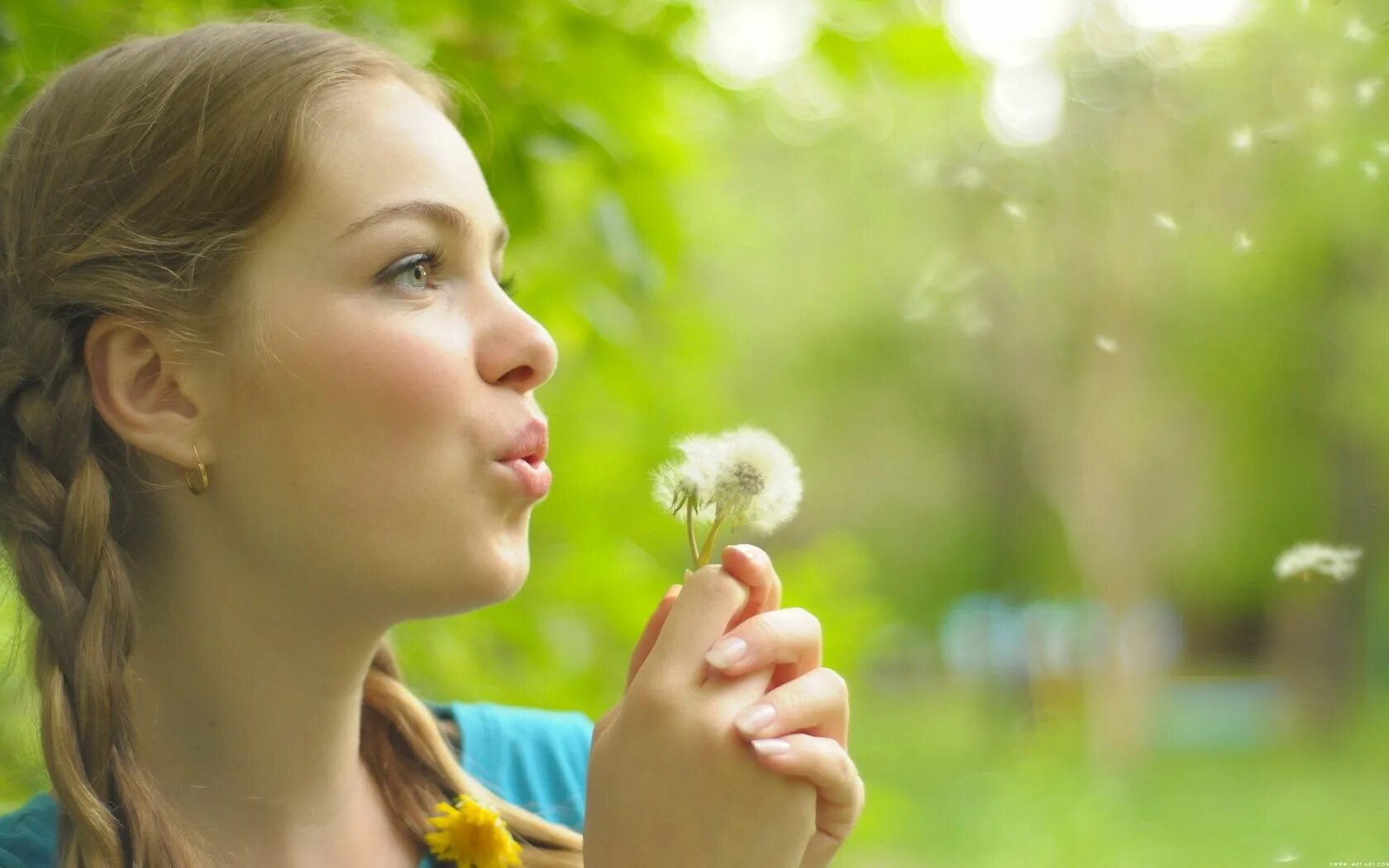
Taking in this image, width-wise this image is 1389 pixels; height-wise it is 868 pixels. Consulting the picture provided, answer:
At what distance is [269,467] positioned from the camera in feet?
2.44

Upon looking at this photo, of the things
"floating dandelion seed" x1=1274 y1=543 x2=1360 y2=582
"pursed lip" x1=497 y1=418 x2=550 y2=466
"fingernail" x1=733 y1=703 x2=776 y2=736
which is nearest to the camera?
"fingernail" x1=733 y1=703 x2=776 y2=736

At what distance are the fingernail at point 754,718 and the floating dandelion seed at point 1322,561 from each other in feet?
1.64

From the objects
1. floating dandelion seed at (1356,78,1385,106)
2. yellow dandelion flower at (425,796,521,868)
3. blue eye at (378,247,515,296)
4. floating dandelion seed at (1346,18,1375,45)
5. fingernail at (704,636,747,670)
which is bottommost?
yellow dandelion flower at (425,796,521,868)

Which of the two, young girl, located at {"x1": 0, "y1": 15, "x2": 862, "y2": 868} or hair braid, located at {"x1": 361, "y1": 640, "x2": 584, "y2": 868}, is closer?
young girl, located at {"x1": 0, "y1": 15, "x2": 862, "y2": 868}

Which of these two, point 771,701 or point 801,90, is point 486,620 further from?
point 801,90

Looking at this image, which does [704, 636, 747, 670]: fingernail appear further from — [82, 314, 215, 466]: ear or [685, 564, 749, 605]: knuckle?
[82, 314, 215, 466]: ear

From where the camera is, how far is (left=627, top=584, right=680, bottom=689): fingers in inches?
27.8

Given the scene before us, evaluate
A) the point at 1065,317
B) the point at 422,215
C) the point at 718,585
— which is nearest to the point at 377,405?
the point at 422,215

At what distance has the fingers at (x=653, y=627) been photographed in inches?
27.8

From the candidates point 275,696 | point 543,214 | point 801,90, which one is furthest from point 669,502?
point 801,90

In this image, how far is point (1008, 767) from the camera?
178 centimetres

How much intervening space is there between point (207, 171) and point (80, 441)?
207mm

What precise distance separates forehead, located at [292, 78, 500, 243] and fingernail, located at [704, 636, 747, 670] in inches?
13.7

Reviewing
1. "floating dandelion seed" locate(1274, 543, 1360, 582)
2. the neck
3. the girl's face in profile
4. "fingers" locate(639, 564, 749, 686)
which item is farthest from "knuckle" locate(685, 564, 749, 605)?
"floating dandelion seed" locate(1274, 543, 1360, 582)
